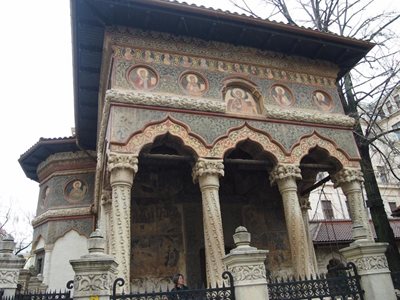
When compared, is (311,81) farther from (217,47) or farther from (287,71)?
(217,47)

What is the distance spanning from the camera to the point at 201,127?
7.69 m

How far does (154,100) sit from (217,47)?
240cm

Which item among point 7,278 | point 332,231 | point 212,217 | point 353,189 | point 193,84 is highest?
point 193,84

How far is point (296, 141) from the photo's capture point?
27.6ft

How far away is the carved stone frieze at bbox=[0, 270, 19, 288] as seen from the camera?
5.01 m

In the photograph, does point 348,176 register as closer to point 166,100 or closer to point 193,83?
point 193,83

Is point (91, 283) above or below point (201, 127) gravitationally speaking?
below

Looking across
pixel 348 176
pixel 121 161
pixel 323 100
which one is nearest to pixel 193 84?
pixel 121 161

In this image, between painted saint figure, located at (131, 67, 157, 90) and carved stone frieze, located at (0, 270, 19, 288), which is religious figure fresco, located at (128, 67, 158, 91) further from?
carved stone frieze, located at (0, 270, 19, 288)

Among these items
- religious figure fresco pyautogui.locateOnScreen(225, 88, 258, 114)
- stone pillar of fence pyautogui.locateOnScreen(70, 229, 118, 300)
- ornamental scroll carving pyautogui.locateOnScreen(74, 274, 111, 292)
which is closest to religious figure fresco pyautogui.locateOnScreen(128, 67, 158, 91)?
religious figure fresco pyautogui.locateOnScreen(225, 88, 258, 114)

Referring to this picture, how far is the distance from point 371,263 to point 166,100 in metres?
4.81

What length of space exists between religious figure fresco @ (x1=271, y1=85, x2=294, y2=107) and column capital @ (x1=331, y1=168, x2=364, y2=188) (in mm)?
2107

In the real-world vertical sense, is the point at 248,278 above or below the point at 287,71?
below

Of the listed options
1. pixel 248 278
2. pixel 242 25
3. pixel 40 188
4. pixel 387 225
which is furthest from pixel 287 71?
pixel 40 188
